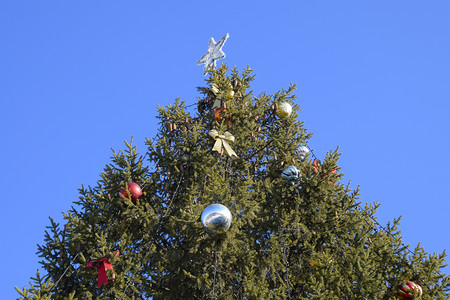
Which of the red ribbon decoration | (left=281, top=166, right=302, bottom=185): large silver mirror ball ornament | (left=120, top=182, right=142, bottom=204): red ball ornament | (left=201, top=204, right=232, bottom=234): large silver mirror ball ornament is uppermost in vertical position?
(left=281, top=166, right=302, bottom=185): large silver mirror ball ornament

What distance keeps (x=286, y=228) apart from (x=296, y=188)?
100cm

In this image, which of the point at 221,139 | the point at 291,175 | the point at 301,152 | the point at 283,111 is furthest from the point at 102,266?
the point at 283,111

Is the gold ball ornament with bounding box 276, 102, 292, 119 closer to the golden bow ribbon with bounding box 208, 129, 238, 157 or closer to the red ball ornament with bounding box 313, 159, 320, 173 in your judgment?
the red ball ornament with bounding box 313, 159, 320, 173

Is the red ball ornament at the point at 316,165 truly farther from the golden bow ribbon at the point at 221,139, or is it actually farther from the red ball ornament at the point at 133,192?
the red ball ornament at the point at 133,192

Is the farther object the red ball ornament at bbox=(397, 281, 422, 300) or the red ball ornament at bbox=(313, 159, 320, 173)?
the red ball ornament at bbox=(313, 159, 320, 173)

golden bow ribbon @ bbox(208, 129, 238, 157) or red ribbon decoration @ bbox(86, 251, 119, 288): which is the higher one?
golden bow ribbon @ bbox(208, 129, 238, 157)

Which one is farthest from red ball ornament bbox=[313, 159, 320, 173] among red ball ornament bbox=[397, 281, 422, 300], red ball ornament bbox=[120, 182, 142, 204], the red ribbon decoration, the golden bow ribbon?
the red ribbon decoration

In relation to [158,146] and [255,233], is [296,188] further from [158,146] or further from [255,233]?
[158,146]

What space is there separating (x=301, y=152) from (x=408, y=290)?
4.37 m

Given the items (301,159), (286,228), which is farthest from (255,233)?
(301,159)

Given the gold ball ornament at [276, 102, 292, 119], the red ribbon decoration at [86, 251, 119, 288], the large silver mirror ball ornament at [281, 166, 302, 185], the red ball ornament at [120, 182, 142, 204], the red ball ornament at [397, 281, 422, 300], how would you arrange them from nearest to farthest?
1. the red ribbon decoration at [86, 251, 119, 288]
2. the red ball ornament at [397, 281, 422, 300]
3. the red ball ornament at [120, 182, 142, 204]
4. the large silver mirror ball ornament at [281, 166, 302, 185]
5. the gold ball ornament at [276, 102, 292, 119]

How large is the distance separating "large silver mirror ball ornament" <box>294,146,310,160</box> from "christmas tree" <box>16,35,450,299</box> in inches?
1.3

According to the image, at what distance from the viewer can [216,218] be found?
8.20m

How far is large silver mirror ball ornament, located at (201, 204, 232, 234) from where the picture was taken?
820cm
